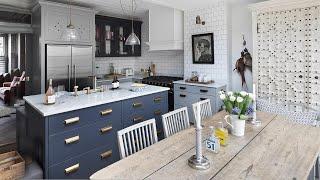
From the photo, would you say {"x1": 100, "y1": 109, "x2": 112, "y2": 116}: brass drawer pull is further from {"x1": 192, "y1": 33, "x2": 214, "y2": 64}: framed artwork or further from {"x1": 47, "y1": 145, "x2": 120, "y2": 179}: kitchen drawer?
{"x1": 192, "y1": 33, "x2": 214, "y2": 64}: framed artwork

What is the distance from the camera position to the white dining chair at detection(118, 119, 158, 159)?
5.59 feet

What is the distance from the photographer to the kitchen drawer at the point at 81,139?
2.23m

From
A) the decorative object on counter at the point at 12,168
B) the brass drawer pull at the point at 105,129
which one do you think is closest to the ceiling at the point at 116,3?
the brass drawer pull at the point at 105,129

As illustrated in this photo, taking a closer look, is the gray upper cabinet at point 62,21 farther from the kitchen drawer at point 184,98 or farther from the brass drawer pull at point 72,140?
the brass drawer pull at point 72,140

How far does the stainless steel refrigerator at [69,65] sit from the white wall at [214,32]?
2160 millimetres

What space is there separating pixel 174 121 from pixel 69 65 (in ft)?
9.94

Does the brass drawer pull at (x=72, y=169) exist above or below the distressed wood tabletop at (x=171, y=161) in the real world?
below

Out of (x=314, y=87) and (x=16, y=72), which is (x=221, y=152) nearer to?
(x=314, y=87)

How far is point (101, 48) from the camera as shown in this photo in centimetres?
547

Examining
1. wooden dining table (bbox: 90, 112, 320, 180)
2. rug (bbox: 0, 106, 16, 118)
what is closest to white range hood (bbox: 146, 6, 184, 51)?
wooden dining table (bbox: 90, 112, 320, 180)

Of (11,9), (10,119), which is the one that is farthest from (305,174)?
(10,119)

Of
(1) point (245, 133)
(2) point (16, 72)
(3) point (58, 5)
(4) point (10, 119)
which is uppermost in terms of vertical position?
(3) point (58, 5)

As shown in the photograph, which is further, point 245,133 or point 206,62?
point 206,62

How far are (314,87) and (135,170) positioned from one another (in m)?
3.09
